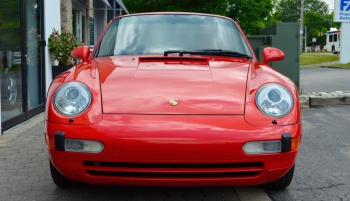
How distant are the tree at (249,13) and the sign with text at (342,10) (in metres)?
3.92

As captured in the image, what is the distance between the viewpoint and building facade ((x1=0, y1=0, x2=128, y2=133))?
6469mm

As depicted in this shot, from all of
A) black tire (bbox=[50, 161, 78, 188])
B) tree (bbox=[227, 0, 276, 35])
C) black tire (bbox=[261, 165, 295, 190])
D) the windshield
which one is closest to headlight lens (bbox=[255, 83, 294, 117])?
black tire (bbox=[261, 165, 295, 190])

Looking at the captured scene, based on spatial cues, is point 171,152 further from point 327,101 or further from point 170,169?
point 327,101

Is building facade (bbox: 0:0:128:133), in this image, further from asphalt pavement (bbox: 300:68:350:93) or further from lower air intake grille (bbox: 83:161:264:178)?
asphalt pavement (bbox: 300:68:350:93)

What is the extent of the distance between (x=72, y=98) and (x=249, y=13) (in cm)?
2489

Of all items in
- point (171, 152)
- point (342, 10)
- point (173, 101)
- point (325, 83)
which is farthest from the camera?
point (342, 10)

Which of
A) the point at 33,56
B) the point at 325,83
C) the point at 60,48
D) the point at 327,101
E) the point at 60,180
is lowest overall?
the point at 60,180

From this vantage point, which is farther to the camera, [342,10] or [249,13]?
[249,13]

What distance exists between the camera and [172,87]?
317 centimetres

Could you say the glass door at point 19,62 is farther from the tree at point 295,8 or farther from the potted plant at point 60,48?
the tree at point 295,8

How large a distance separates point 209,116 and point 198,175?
0.39 meters

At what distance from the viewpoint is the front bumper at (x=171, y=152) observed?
2.82m

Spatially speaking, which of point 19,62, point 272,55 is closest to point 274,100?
point 272,55

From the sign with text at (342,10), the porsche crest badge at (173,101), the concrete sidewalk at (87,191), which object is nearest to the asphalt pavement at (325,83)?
the concrete sidewalk at (87,191)
